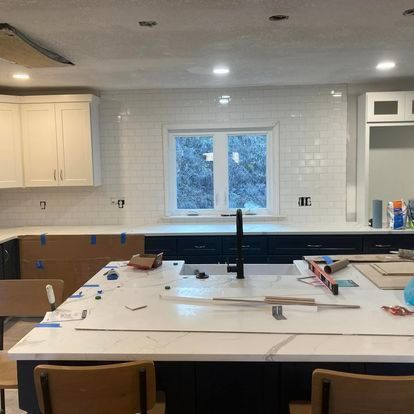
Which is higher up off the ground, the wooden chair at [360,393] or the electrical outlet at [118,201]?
the electrical outlet at [118,201]

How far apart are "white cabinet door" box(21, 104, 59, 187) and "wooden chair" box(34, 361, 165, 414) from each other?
3444 mm

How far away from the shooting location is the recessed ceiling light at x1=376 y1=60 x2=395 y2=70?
12.3ft

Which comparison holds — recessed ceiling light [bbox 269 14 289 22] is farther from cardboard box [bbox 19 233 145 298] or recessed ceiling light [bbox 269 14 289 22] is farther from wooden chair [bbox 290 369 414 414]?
cardboard box [bbox 19 233 145 298]

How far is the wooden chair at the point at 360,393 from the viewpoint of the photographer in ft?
4.48

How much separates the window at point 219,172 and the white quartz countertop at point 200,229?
11.1 inches

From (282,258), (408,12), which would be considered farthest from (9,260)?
(408,12)

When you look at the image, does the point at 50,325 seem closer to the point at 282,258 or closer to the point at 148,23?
the point at 148,23

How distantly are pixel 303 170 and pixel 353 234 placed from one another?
94 cm

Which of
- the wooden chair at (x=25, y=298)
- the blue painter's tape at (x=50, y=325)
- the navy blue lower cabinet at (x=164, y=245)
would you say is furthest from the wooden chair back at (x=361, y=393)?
the navy blue lower cabinet at (x=164, y=245)

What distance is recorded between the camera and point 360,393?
1.39 meters

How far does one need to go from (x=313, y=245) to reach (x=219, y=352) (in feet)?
9.47

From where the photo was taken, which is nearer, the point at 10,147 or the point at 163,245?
the point at 163,245

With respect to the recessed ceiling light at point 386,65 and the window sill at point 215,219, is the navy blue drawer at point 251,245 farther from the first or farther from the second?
the recessed ceiling light at point 386,65

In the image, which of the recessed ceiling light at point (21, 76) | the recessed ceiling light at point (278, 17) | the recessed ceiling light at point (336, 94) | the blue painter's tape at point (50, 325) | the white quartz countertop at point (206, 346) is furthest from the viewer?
the recessed ceiling light at point (336, 94)
